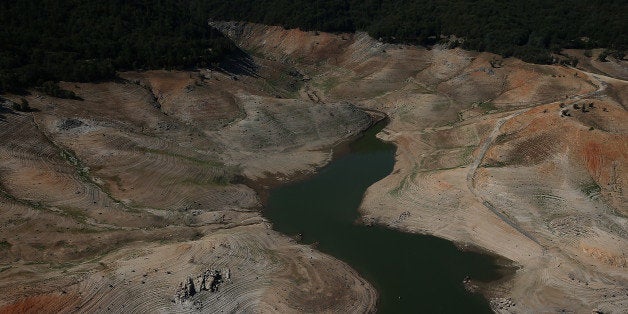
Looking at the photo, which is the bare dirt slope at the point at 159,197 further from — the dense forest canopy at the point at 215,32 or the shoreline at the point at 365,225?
the dense forest canopy at the point at 215,32

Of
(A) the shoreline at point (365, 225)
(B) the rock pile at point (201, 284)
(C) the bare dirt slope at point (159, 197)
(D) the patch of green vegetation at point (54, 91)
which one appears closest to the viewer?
(B) the rock pile at point (201, 284)

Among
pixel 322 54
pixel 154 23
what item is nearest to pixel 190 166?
pixel 154 23

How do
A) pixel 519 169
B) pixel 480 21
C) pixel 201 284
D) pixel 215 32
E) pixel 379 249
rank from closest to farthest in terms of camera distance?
pixel 201 284 → pixel 379 249 → pixel 519 169 → pixel 480 21 → pixel 215 32

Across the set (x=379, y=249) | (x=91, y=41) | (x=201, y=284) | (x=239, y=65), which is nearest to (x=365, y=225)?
(x=379, y=249)

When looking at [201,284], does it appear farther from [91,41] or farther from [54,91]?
[91,41]

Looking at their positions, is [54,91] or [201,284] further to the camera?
[54,91]

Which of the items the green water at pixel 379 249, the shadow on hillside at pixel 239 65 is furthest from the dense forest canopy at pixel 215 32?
the green water at pixel 379 249

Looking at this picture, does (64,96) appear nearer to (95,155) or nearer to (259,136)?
(95,155)
